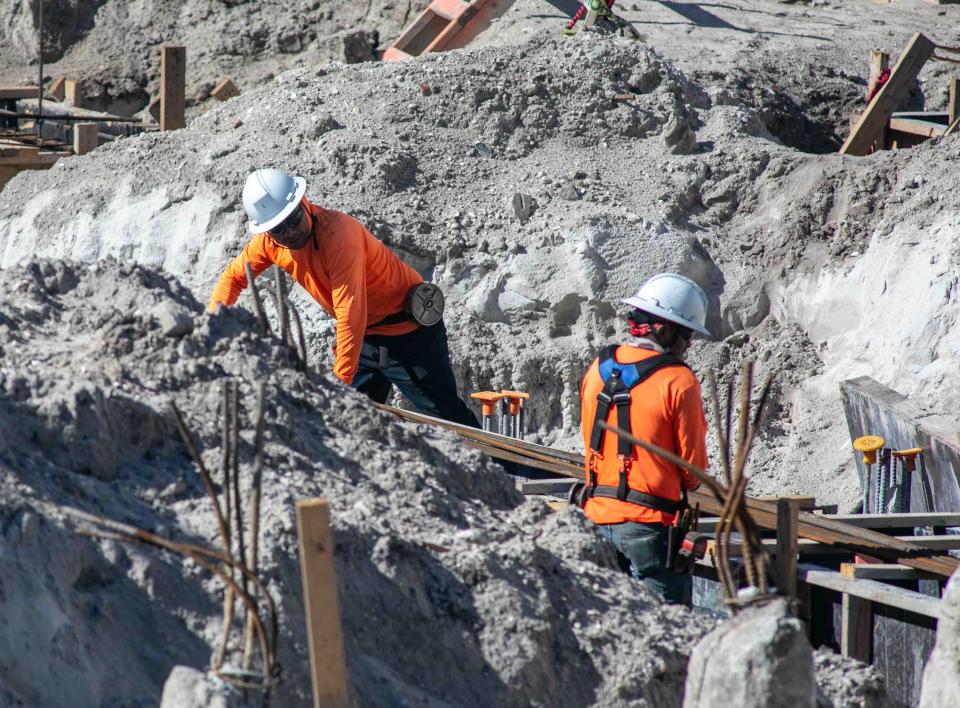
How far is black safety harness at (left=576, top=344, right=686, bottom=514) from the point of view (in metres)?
4.82

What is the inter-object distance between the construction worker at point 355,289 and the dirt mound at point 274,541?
1270 mm

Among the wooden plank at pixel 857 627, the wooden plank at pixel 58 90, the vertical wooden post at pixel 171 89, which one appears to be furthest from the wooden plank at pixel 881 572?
the wooden plank at pixel 58 90

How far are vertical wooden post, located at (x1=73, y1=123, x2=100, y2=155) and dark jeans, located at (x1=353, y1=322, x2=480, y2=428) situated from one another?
237 inches

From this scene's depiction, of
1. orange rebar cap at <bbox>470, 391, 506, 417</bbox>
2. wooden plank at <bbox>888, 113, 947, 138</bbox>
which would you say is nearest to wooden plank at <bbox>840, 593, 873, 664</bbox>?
orange rebar cap at <bbox>470, 391, 506, 417</bbox>

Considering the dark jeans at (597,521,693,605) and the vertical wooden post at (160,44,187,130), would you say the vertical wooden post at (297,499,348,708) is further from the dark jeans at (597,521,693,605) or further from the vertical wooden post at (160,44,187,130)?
the vertical wooden post at (160,44,187,130)

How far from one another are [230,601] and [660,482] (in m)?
2.13

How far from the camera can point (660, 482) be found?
16.0ft

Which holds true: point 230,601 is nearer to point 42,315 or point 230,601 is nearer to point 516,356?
point 42,315

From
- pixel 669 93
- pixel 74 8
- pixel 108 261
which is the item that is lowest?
pixel 74 8

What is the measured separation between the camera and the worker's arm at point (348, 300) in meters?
6.26

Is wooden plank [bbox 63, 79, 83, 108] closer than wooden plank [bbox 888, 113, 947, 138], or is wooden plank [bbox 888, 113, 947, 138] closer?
wooden plank [bbox 888, 113, 947, 138]

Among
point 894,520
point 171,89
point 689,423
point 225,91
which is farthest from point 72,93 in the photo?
point 689,423

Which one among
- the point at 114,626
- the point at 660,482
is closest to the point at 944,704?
the point at 660,482

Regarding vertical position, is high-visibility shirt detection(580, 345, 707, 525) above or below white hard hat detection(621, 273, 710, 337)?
below
